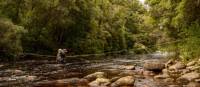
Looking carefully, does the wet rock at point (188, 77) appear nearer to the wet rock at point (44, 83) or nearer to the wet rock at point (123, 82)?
the wet rock at point (123, 82)

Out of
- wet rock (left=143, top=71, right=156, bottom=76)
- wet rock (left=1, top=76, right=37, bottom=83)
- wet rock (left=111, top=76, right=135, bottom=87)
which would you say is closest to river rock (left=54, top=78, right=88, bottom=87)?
wet rock (left=111, top=76, right=135, bottom=87)

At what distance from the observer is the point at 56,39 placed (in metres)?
42.6

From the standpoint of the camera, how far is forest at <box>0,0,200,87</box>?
17.1 metres

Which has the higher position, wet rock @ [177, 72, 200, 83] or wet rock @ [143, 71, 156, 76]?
wet rock @ [177, 72, 200, 83]

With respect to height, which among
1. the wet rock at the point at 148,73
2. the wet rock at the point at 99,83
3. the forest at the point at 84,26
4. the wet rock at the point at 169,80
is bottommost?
the wet rock at the point at 148,73

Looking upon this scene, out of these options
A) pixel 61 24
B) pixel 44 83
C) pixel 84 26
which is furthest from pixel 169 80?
pixel 84 26

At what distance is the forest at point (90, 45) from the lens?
675 inches

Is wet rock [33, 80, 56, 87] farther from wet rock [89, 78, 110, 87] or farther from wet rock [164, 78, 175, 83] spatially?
wet rock [164, 78, 175, 83]

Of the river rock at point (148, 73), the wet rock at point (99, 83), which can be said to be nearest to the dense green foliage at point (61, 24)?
the river rock at point (148, 73)

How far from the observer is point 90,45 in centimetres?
4278

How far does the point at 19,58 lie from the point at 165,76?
58.7ft

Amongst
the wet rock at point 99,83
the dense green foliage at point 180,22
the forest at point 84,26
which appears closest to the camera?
the wet rock at point 99,83

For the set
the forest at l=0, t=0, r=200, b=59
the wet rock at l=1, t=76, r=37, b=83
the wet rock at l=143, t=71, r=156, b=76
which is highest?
the forest at l=0, t=0, r=200, b=59

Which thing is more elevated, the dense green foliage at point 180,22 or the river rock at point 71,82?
the dense green foliage at point 180,22
